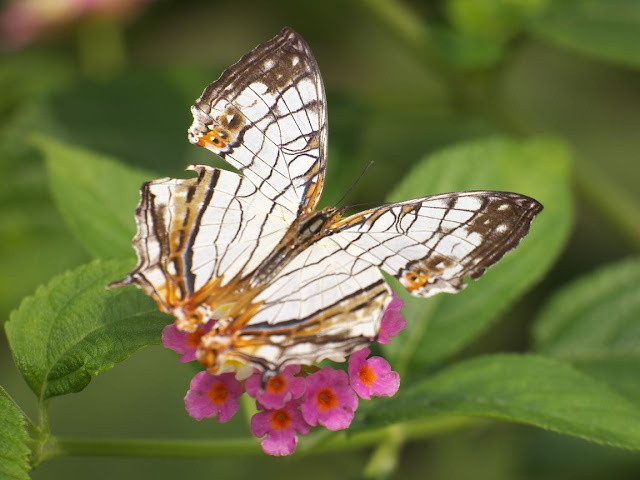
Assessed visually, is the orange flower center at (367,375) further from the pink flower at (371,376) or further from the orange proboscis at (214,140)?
the orange proboscis at (214,140)

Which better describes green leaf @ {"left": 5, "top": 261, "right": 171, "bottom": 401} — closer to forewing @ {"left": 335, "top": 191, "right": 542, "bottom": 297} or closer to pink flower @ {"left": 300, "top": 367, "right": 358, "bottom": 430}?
pink flower @ {"left": 300, "top": 367, "right": 358, "bottom": 430}

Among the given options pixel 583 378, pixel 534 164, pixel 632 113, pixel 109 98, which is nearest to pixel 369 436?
pixel 583 378

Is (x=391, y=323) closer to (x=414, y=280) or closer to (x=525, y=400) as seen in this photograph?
(x=414, y=280)

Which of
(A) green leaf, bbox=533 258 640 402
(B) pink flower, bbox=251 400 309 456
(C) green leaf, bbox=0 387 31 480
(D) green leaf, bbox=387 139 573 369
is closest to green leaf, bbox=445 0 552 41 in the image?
(D) green leaf, bbox=387 139 573 369

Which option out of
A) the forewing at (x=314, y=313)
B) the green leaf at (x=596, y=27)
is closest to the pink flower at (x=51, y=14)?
the green leaf at (x=596, y=27)

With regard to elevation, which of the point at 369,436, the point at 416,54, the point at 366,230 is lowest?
the point at 369,436

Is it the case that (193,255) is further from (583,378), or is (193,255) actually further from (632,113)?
(632,113)
